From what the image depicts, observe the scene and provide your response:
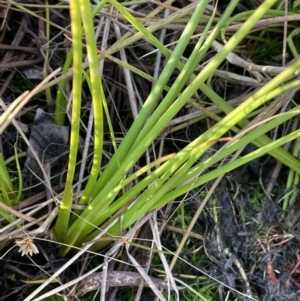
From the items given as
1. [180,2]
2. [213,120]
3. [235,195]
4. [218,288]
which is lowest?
[218,288]

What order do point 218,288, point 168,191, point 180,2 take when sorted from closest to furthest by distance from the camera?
point 168,191 → point 218,288 → point 180,2

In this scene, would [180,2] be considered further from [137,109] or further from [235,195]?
[235,195]

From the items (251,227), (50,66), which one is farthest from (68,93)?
(251,227)

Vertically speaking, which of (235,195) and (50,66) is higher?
(50,66)

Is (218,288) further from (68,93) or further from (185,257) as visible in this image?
(68,93)

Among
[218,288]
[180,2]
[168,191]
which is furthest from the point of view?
[180,2]

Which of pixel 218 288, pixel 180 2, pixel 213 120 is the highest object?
pixel 180 2

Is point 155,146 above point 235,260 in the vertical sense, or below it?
above

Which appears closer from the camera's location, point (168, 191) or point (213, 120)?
point (168, 191)

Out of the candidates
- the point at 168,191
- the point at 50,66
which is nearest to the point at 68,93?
the point at 50,66
